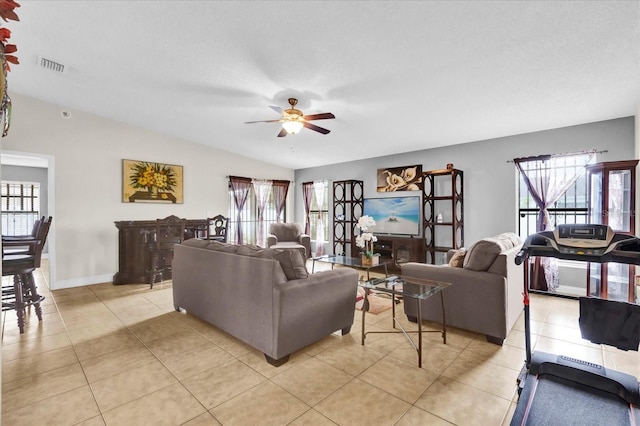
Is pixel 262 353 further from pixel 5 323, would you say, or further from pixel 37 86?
pixel 37 86

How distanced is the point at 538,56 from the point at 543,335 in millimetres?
2624

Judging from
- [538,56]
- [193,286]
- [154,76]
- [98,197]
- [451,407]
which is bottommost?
[451,407]

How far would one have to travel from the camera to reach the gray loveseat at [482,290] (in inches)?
112

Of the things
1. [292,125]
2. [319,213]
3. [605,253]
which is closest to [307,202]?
[319,213]

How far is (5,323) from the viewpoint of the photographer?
3410mm

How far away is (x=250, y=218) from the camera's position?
7355mm

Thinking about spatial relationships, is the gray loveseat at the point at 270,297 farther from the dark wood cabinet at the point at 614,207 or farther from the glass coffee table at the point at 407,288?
the dark wood cabinet at the point at 614,207

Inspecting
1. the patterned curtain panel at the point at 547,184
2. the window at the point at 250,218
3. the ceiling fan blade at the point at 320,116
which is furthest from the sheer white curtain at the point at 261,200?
the patterned curtain panel at the point at 547,184

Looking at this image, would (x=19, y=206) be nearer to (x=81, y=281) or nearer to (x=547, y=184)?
(x=81, y=281)

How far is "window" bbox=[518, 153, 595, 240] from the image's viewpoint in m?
4.26

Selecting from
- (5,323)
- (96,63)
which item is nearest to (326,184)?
(96,63)

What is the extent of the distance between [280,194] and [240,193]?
1147 mm

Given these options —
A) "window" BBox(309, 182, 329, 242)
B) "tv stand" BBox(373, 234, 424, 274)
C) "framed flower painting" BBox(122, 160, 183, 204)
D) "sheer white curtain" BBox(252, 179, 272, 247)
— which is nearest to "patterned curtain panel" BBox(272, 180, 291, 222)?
"sheer white curtain" BBox(252, 179, 272, 247)

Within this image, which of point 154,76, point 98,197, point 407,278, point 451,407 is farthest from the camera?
point 98,197
